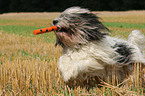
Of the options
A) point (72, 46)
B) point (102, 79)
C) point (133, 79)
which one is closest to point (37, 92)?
point (72, 46)

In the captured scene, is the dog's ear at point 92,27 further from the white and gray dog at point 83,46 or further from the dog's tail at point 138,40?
the dog's tail at point 138,40

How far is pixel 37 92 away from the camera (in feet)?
7.88

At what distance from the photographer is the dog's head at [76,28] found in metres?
2.33

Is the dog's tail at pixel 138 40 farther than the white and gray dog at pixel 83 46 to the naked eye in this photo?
Yes

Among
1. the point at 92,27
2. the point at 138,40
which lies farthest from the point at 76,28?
the point at 138,40

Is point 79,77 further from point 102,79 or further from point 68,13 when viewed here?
point 68,13

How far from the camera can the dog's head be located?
2326 millimetres

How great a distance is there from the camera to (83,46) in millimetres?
2383

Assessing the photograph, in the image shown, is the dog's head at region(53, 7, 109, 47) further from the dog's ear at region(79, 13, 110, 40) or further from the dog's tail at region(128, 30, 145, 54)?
the dog's tail at region(128, 30, 145, 54)

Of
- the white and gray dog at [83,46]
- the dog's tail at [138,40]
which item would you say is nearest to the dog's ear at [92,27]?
the white and gray dog at [83,46]

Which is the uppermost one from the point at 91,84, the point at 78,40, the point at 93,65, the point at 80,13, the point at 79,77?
the point at 80,13

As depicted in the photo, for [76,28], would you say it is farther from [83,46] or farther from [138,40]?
[138,40]

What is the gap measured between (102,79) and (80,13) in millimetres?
1049

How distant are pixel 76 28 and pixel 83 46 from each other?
27 cm
